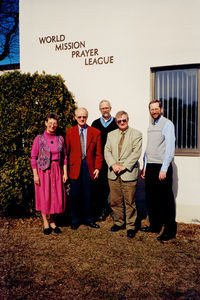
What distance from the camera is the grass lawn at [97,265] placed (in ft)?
9.47

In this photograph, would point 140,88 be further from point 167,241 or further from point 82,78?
point 167,241

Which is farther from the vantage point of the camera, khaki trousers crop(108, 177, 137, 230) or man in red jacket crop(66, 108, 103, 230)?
man in red jacket crop(66, 108, 103, 230)

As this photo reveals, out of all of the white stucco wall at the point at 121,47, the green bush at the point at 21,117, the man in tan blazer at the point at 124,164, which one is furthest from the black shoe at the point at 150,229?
the green bush at the point at 21,117

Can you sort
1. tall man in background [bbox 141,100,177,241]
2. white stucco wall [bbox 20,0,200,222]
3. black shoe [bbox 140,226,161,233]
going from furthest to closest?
white stucco wall [bbox 20,0,200,222]
black shoe [bbox 140,226,161,233]
tall man in background [bbox 141,100,177,241]

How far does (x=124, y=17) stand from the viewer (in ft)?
17.9

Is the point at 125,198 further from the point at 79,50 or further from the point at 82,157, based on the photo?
the point at 79,50

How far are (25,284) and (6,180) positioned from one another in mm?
2491

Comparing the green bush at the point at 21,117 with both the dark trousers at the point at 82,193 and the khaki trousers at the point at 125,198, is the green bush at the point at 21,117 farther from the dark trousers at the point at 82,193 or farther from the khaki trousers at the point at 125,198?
the khaki trousers at the point at 125,198

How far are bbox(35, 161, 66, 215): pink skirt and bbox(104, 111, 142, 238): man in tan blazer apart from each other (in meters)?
0.84

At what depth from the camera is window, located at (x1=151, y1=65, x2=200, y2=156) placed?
529 cm

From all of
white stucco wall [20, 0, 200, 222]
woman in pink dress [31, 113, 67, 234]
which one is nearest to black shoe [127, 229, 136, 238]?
woman in pink dress [31, 113, 67, 234]

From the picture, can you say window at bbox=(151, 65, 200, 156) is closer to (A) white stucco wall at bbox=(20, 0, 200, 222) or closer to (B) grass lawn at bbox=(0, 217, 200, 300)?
(A) white stucco wall at bbox=(20, 0, 200, 222)

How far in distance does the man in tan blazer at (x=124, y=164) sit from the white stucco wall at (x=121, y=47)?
114 cm

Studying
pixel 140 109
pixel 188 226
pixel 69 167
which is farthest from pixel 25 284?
pixel 140 109
